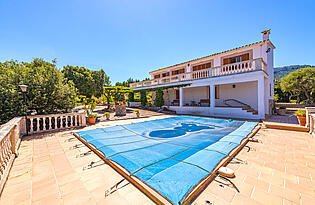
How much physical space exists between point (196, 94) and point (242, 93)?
197 inches

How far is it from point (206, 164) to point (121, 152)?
231cm

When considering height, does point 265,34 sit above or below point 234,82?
above

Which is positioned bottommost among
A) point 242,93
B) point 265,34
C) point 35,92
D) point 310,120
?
point 310,120

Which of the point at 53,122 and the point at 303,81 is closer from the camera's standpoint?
the point at 53,122

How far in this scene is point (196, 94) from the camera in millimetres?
16312

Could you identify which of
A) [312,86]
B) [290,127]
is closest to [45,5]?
[290,127]

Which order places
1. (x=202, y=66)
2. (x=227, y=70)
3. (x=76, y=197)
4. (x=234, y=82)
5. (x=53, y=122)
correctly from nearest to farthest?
(x=76, y=197) → (x=53, y=122) → (x=234, y=82) → (x=227, y=70) → (x=202, y=66)

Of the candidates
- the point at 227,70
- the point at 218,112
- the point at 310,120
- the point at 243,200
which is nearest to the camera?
the point at 243,200

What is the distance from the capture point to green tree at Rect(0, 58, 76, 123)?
5.93 m

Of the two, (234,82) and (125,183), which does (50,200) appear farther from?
(234,82)

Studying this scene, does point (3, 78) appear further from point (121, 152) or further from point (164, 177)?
point (164, 177)

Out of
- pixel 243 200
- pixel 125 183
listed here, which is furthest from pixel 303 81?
pixel 125 183

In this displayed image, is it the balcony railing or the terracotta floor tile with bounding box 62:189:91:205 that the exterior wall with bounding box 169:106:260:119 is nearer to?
the balcony railing

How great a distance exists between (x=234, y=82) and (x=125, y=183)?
11651 millimetres
